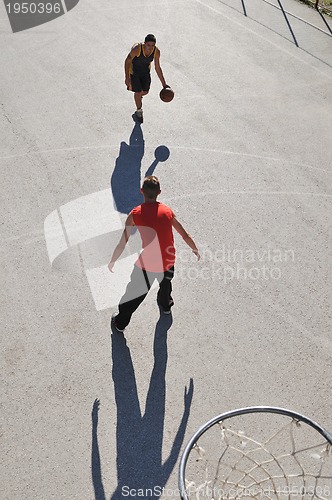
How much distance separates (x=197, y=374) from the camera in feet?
→ 21.5

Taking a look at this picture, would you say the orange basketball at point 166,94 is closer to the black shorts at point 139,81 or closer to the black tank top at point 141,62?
the black shorts at point 139,81

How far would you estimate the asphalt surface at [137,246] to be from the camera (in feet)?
19.7

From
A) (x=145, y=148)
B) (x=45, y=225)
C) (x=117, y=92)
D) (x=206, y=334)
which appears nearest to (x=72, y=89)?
(x=117, y=92)

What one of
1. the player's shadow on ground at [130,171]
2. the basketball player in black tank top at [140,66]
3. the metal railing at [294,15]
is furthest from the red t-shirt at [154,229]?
the metal railing at [294,15]

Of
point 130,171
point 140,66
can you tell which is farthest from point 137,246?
point 140,66

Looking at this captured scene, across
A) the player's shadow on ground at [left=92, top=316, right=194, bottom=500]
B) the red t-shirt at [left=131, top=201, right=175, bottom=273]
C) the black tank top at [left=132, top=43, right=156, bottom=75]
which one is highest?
the black tank top at [left=132, top=43, right=156, bottom=75]

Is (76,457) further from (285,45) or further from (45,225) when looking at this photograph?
(285,45)

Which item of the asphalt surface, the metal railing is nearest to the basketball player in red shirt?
the asphalt surface

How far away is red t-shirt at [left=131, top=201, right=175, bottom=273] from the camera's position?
6.16m

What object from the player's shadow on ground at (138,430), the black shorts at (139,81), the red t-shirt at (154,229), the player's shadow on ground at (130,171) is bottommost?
the player's shadow on ground at (138,430)

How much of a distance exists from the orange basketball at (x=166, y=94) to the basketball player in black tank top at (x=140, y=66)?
0.84ft

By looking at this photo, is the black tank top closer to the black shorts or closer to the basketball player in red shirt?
the black shorts

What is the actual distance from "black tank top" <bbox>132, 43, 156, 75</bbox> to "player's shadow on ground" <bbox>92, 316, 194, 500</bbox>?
5.16 meters

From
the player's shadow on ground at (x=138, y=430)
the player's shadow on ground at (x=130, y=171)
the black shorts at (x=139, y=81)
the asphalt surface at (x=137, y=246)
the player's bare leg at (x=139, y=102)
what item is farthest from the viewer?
the player's bare leg at (x=139, y=102)
